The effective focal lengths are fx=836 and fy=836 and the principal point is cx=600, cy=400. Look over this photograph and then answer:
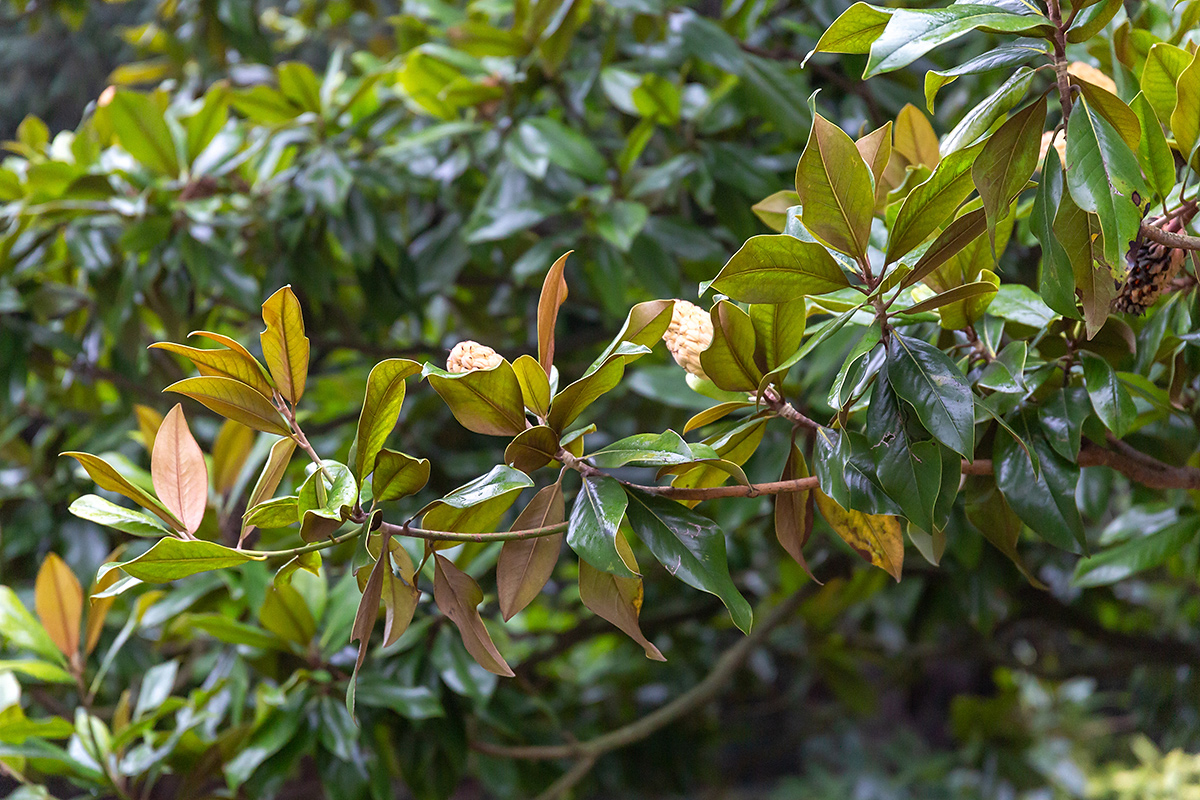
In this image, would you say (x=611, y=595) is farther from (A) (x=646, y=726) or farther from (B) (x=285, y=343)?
(A) (x=646, y=726)

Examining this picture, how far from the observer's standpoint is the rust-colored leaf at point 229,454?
805mm

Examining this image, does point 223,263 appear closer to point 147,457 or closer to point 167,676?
point 147,457

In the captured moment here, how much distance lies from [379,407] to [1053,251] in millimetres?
324

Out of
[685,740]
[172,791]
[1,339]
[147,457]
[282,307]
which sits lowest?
[685,740]

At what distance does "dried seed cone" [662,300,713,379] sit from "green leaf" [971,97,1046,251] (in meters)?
0.15

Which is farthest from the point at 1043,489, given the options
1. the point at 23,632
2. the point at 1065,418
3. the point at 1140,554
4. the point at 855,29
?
the point at 23,632

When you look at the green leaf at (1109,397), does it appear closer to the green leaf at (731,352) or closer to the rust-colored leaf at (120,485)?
the green leaf at (731,352)

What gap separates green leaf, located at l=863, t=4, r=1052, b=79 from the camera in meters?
0.33

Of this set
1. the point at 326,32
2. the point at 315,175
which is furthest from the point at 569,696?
the point at 326,32

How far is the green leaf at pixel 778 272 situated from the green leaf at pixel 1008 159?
0.07 m

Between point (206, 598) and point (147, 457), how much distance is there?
399mm

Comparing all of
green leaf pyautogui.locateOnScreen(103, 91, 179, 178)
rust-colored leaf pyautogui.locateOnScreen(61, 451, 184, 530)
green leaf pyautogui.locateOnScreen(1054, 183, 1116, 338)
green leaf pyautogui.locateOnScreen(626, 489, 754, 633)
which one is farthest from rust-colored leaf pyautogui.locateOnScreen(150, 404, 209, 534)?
green leaf pyautogui.locateOnScreen(103, 91, 179, 178)

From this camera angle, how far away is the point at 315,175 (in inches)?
39.4

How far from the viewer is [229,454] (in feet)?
2.69
